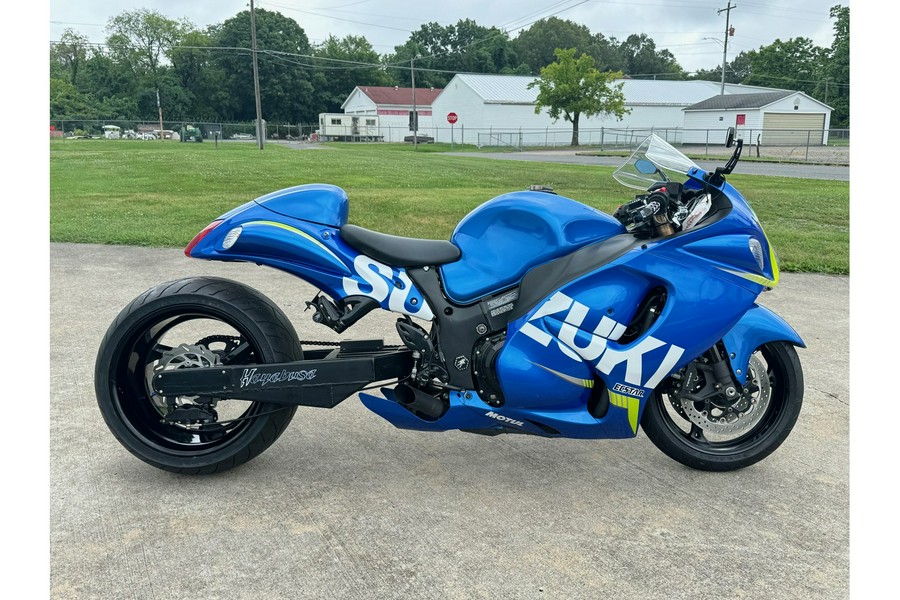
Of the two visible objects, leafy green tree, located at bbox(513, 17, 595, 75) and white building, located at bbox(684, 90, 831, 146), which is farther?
leafy green tree, located at bbox(513, 17, 595, 75)

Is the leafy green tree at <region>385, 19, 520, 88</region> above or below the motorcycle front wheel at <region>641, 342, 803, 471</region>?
above

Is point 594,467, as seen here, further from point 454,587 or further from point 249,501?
point 249,501

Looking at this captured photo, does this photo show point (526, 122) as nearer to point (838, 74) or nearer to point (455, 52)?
point (838, 74)

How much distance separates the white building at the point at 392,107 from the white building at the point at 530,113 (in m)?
7.17

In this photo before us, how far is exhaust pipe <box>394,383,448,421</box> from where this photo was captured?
131 inches

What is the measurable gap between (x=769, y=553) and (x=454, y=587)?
1234mm

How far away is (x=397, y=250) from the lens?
10.7ft

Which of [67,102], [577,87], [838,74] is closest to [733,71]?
[838,74]

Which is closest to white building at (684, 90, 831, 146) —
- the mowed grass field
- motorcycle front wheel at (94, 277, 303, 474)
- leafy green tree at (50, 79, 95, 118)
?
the mowed grass field

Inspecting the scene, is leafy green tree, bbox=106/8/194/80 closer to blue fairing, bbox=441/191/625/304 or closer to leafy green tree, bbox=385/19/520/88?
leafy green tree, bbox=385/19/520/88

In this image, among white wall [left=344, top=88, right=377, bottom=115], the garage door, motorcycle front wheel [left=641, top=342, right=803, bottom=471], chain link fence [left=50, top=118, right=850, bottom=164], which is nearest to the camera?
motorcycle front wheel [left=641, top=342, right=803, bottom=471]

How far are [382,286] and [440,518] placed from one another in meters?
1.01

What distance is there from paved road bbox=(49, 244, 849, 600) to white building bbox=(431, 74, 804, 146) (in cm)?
5315

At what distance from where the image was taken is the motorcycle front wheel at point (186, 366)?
3350 mm
